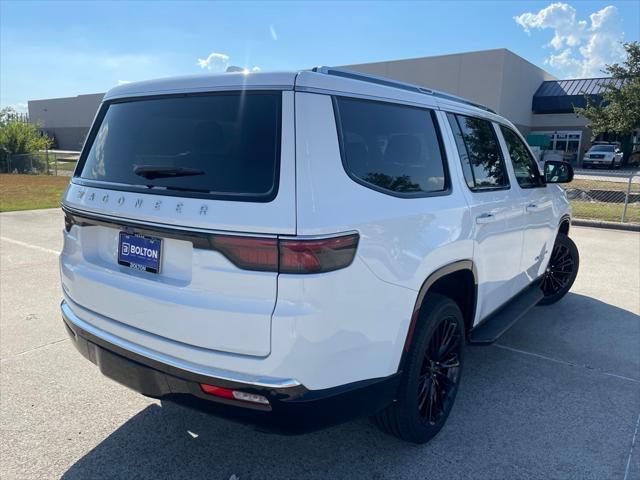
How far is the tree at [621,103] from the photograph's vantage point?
32.6 metres

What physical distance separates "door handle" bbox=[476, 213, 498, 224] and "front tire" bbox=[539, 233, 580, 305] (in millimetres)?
2650

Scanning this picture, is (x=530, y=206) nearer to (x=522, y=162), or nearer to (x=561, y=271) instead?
(x=522, y=162)

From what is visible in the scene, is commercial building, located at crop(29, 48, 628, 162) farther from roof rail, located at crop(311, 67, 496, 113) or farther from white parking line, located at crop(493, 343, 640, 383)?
roof rail, located at crop(311, 67, 496, 113)

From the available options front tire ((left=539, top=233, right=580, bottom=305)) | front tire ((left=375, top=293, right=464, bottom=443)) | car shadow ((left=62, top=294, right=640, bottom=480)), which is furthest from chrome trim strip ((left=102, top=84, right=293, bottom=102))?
front tire ((left=539, top=233, right=580, bottom=305))

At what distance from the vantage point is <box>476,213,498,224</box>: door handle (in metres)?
3.22

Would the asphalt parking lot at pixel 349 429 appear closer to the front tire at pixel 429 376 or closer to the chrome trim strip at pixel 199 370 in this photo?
the front tire at pixel 429 376

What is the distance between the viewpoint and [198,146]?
2.35 metres

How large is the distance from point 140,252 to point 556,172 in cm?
398

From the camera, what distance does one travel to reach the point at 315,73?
2256mm

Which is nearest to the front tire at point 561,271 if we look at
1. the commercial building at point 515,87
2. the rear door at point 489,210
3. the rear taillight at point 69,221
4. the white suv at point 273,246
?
the rear door at point 489,210

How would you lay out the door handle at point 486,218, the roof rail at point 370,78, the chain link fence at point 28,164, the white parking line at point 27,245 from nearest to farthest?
the roof rail at point 370,78, the door handle at point 486,218, the white parking line at point 27,245, the chain link fence at point 28,164

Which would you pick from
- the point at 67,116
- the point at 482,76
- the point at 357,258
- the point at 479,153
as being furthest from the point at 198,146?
the point at 67,116

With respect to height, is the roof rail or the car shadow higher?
the roof rail

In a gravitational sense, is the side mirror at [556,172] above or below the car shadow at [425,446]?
above
